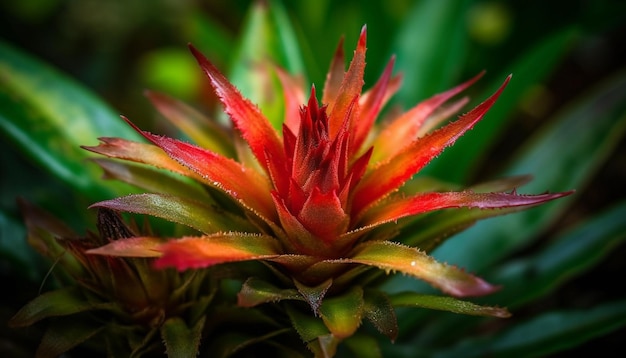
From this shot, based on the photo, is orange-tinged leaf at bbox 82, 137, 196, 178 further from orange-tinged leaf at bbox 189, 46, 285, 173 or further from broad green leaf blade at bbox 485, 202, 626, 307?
broad green leaf blade at bbox 485, 202, 626, 307

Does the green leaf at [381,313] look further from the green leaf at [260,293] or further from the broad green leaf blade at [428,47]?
the broad green leaf blade at [428,47]

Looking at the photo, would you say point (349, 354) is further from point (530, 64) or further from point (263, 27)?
point (530, 64)

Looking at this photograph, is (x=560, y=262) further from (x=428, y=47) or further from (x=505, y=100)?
(x=428, y=47)

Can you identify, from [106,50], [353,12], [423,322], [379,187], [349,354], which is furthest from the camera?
[106,50]

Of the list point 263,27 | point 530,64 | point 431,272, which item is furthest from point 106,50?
point 431,272

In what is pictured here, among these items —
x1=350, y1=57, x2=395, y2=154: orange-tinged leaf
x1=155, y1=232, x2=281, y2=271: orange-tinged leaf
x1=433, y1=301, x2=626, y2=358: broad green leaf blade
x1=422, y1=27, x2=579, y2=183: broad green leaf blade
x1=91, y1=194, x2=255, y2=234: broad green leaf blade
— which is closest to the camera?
x1=155, y1=232, x2=281, y2=271: orange-tinged leaf

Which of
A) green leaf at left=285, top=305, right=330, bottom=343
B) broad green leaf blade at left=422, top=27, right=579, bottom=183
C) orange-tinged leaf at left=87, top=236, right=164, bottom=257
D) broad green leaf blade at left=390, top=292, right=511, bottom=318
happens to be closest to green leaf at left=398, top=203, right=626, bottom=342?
broad green leaf blade at left=422, top=27, right=579, bottom=183
